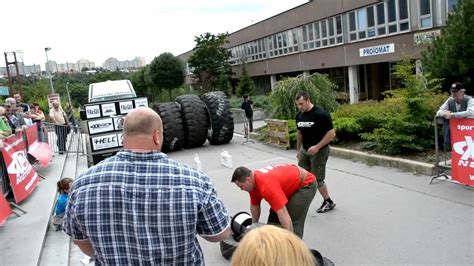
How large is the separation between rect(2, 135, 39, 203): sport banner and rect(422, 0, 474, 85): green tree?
9704 millimetres

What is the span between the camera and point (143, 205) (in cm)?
218

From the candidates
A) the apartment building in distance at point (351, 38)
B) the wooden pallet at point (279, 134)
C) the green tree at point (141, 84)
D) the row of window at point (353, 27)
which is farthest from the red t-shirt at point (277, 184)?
the green tree at point (141, 84)

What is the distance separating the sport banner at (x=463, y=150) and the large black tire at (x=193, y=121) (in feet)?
28.7

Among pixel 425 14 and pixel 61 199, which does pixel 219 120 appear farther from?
pixel 425 14

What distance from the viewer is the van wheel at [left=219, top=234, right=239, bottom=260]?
4902 mm

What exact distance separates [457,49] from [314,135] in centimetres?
651

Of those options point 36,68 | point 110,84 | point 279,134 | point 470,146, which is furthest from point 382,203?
point 36,68

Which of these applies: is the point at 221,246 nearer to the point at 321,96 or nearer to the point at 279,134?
the point at 279,134

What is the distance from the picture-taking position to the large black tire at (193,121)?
47.2 feet

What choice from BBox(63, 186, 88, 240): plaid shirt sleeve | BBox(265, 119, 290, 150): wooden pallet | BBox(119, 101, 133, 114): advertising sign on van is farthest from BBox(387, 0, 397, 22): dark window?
BBox(63, 186, 88, 240): plaid shirt sleeve

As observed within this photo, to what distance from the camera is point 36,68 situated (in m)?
114

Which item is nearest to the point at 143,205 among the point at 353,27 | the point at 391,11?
the point at 391,11

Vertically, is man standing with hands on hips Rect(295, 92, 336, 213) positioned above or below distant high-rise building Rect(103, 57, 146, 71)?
below

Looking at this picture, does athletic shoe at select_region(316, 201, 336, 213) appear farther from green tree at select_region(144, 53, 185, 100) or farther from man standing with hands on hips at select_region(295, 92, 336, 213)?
green tree at select_region(144, 53, 185, 100)
